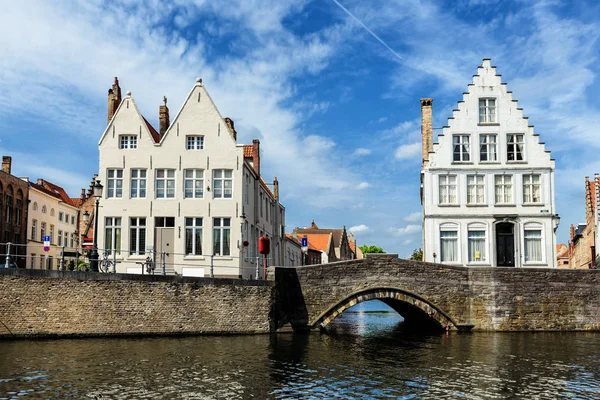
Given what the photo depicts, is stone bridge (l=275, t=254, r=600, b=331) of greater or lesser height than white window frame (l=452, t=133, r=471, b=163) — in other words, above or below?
below

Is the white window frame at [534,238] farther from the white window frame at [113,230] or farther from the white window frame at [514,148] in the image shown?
the white window frame at [113,230]

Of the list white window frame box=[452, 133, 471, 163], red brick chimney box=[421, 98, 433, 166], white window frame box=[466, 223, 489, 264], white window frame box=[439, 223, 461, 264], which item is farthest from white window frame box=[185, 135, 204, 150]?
white window frame box=[466, 223, 489, 264]

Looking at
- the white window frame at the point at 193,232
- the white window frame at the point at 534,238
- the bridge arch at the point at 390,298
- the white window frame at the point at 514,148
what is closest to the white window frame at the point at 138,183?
the white window frame at the point at 193,232

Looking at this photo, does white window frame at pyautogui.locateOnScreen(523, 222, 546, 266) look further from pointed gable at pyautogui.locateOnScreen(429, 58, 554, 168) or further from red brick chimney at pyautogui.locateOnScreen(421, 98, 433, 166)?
red brick chimney at pyautogui.locateOnScreen(421, 98, 433, 166)

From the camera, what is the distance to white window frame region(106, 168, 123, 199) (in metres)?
33.6

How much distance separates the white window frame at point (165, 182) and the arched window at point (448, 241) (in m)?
15.9

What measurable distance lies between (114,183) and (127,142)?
92.8 inches

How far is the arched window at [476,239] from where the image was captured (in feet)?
120

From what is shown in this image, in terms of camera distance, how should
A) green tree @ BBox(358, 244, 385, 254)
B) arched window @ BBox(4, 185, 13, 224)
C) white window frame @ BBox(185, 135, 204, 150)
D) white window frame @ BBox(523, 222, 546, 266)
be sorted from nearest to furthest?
white window frame @ BBox(185, 135, 204, 150) → white window frame @ BBox(523, 222, 546, 266) → arched window @ BBox(4, 185, 13, 224) → green tree @ BBox(358, 244, 385, 254)

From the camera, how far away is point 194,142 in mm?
33906

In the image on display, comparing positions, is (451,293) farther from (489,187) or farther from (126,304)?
(126,304)

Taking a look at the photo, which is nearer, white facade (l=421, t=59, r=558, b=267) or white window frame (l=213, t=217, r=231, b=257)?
white window frame (l=213, t=217, r=231, b=257)

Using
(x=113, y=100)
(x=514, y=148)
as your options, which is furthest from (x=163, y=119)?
(x=514, y=148)

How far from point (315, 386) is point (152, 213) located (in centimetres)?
1956
